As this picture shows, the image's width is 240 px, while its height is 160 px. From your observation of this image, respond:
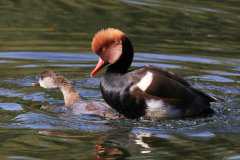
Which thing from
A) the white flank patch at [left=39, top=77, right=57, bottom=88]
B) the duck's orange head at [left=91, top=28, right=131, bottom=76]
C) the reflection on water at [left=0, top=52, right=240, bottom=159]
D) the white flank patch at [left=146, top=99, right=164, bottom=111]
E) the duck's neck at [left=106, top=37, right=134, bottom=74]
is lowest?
the reflection on water at [left=0, top=52, right=240, bottom=159]

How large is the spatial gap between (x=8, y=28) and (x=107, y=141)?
201 inches

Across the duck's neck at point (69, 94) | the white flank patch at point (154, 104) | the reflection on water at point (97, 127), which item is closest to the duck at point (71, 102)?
the duck's neck at point (69, 94)

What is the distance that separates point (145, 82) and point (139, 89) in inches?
3.7

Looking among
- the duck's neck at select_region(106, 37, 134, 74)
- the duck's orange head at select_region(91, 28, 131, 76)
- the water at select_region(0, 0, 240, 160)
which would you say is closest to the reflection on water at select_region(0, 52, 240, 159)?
the water at select_region(0, 0, 240, 160)

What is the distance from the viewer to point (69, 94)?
9.90 metres

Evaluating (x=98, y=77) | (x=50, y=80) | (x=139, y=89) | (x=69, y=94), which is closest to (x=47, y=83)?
(x=50, y=80)

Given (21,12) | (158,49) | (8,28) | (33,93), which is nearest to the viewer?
(33,93)

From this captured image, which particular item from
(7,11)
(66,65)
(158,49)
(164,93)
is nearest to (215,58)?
(158,49)

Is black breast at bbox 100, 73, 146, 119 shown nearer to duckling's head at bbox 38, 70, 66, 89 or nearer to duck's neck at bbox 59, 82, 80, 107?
duck's neck at bbox 59, 82, 80, 107

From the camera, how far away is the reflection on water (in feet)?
26.7

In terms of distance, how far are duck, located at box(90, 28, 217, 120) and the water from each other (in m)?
0.16

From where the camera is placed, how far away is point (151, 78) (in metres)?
9.20

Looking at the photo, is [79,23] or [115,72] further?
[79,23]

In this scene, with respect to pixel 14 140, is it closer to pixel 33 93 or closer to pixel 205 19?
pixel 33 93
